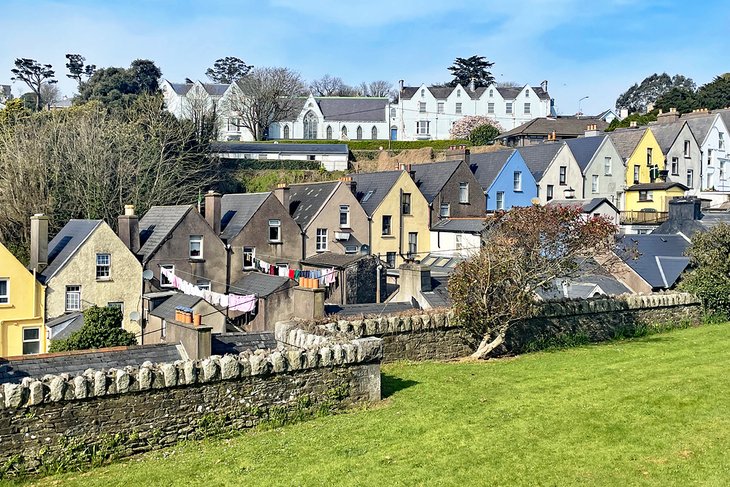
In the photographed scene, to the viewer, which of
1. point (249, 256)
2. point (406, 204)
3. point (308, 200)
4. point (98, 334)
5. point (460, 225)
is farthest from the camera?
point (406, 204)

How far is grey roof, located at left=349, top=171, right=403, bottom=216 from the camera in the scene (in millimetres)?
49328

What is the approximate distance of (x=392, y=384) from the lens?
18.5 m

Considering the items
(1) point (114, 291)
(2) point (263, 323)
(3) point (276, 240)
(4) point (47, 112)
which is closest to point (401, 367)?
(2) point (263, 323)

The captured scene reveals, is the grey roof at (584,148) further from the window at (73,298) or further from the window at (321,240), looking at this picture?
the window at (73,298)

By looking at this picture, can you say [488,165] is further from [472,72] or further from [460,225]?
[472,72]

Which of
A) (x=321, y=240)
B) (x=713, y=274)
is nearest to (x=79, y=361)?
(x=713, y=274)

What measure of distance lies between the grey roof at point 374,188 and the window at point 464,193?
5.22 metres

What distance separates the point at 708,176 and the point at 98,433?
67.6m

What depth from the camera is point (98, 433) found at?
13.3 meters

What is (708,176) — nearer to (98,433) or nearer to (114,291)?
(114,291)

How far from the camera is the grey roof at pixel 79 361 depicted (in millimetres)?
17125

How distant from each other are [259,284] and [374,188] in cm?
1620

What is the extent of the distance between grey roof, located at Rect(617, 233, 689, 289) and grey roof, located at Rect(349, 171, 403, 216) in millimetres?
18695

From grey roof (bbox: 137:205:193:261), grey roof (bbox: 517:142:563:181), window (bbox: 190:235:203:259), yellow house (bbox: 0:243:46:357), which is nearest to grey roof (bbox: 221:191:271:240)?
window (bbox: 190:235:203:259)
